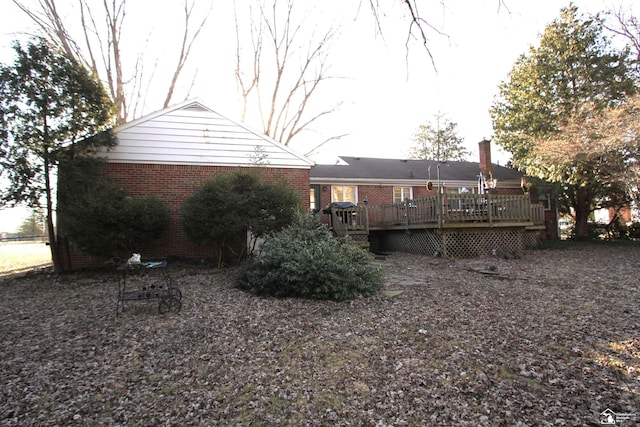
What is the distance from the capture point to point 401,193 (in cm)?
1845

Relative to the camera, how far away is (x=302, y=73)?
22.0 m

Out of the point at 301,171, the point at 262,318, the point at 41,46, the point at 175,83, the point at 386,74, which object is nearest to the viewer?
the point at 386,74

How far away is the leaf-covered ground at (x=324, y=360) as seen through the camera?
285cm

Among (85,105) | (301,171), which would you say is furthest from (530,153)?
(85,105)

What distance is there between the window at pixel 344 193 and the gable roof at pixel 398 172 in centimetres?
41

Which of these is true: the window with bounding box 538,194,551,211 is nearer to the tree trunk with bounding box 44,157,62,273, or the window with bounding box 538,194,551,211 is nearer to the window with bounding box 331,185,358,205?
the window with bounding box 331,185,358,205

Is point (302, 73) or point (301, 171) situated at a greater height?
point (302, 73)

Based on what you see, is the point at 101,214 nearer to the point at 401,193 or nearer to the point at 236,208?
the point at 236,208

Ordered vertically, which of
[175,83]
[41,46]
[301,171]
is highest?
[175,83]

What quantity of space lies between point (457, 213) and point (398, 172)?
308 inches

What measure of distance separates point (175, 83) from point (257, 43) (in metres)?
5.64

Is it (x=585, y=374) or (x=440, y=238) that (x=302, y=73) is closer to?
(x=440, y=238)

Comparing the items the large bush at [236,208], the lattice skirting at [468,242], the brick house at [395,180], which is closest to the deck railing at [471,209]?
the lattice skirting at [468,242]

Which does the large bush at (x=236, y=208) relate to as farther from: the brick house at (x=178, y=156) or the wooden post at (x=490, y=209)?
the wooden post at (x=490, y=209)
